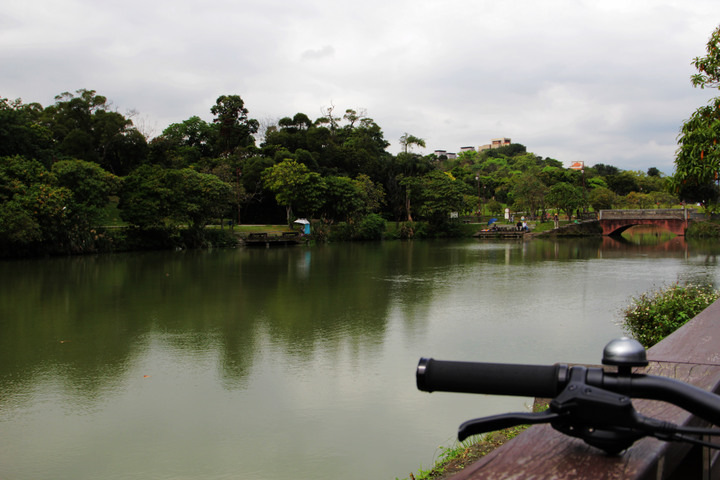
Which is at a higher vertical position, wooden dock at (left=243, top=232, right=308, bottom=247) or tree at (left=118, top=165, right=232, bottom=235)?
tree at (left=118, top=165, right=232, bottom=235)

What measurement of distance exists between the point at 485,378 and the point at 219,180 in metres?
31.5

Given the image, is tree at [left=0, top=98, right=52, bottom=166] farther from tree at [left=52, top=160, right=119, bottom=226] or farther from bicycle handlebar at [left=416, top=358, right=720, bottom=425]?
bicycle handlebar at [left=416, top=358, right=720, bottom=425]

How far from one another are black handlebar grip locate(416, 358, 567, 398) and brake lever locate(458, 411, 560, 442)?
0.14 ft

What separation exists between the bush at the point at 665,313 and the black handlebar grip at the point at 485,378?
6351 millimetres

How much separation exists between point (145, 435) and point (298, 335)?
12.8 ft

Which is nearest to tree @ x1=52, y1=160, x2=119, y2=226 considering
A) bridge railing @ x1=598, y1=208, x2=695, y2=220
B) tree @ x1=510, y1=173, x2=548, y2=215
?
tree @ x1=510, y1=173, x2=548, y2=215

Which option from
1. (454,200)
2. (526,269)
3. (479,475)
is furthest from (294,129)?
(479,475)

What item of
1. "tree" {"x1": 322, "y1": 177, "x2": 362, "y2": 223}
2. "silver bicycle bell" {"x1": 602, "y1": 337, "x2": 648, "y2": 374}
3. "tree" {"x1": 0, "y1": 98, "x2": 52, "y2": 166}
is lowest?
"silver bicycle bell" {"x1": 602, "y1": 337, "x2": 648, "y2": 374}

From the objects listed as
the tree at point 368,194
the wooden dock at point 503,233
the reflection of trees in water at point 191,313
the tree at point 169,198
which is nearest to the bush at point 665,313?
the reflection of trees in water at point 191,313

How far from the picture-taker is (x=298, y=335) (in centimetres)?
870

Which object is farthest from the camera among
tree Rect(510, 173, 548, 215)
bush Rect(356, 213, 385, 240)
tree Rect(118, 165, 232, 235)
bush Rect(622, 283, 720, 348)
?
tree Rect(510, 173, 548, 215)

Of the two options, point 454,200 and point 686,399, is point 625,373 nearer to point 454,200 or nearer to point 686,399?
point 686,399

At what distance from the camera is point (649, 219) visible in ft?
133

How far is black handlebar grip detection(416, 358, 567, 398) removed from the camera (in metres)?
0.95
